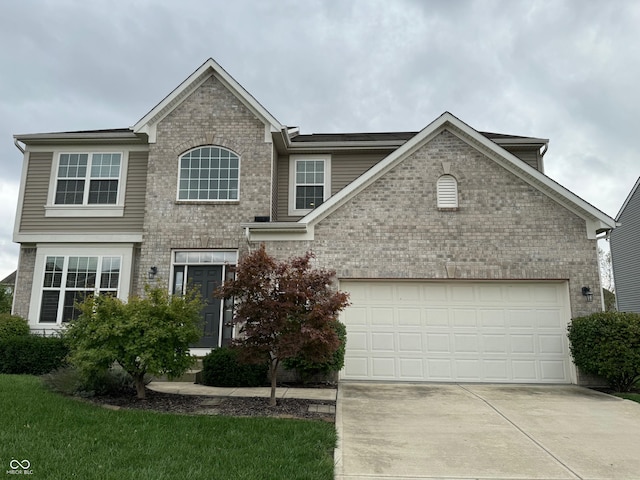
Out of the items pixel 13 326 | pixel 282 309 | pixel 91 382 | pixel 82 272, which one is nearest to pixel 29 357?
pixel 13 326

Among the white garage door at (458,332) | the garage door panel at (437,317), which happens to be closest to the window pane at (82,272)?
the white garage door at (458,332)

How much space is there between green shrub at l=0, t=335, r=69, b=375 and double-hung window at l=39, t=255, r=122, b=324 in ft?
6.32

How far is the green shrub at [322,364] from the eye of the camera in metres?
9.65

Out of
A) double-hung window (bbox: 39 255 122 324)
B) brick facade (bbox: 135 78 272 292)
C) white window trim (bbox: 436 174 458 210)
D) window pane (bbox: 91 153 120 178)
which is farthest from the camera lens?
window pane (bbox: 91 153 120 178)

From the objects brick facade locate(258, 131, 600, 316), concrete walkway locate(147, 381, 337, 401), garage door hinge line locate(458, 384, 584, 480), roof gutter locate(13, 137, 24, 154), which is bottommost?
garage door hinge line locate(458, 384, 584, 480)

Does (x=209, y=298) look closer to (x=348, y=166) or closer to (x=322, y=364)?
(x=322, y=364)

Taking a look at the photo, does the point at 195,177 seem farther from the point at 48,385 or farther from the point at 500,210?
the point at 500,210

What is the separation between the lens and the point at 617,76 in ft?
54.9

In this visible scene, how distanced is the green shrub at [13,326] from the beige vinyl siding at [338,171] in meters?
7.62

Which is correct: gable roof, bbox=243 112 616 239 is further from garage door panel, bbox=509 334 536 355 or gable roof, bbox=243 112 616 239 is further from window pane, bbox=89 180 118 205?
window pane, bbox=89 180 118 205

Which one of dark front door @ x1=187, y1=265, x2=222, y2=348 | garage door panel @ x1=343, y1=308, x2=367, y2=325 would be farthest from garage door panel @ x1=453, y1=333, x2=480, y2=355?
dark front door @ x1=187, y1=265, x2=222, y2=348

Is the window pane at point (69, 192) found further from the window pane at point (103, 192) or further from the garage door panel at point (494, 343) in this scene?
the garage door panel at point (494, 343)

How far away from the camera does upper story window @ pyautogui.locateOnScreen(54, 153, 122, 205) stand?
13.4 meters

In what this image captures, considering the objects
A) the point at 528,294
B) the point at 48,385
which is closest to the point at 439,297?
the point at 528,294
